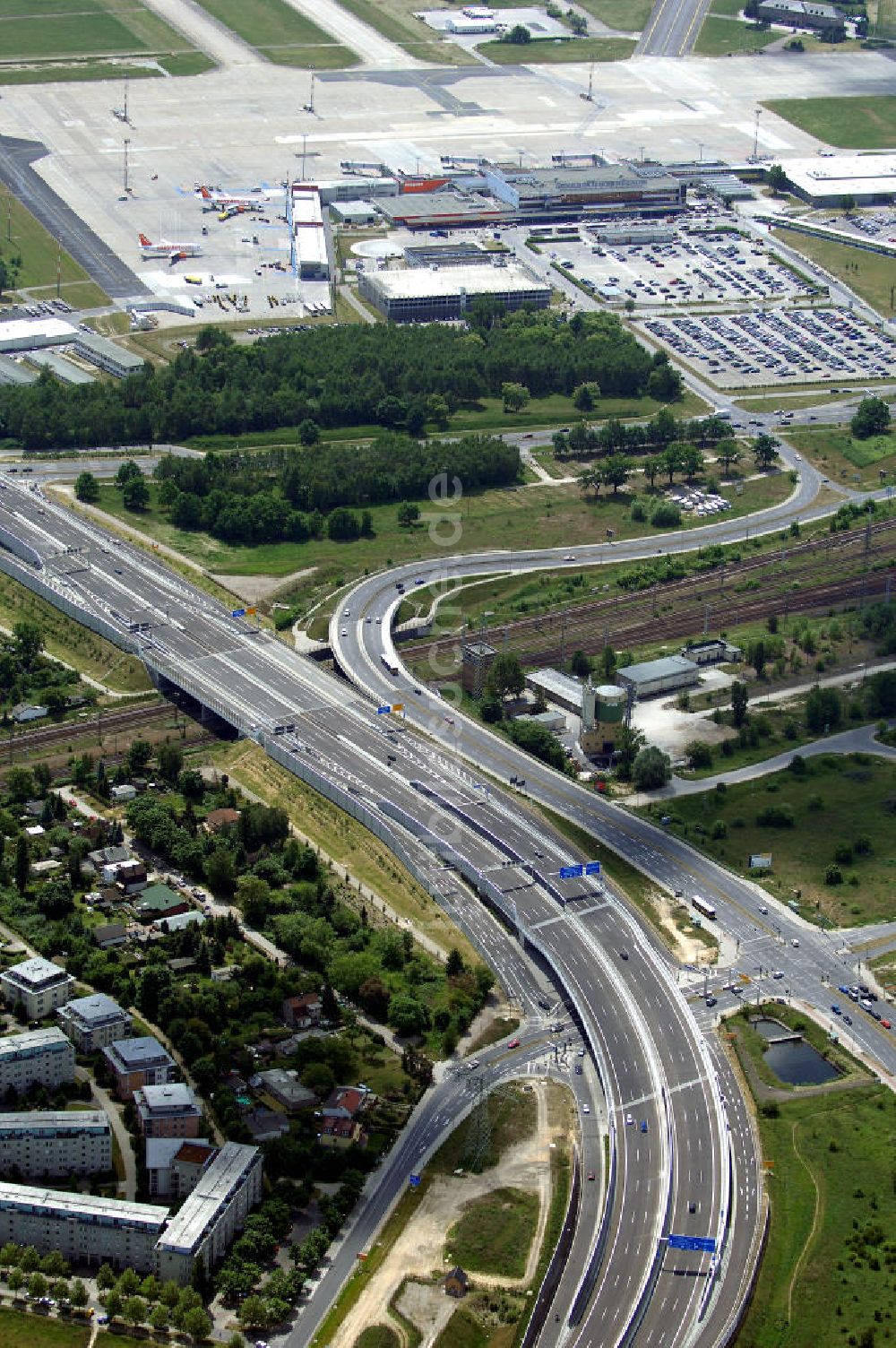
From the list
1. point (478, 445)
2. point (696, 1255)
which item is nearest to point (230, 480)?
point (478, 445)

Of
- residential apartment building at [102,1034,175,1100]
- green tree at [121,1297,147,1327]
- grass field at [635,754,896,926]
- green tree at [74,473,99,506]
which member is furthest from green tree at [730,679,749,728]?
green tree at [121,1297,147,1327]

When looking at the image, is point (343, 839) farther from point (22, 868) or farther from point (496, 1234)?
point (496, 1234)

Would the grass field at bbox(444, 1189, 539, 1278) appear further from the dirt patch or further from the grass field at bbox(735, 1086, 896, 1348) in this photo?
the dirt patch

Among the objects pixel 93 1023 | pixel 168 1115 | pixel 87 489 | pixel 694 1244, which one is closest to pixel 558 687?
pixel 87 489

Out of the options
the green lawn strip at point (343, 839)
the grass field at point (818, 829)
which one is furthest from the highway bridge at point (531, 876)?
the grass field at point (818, 829)

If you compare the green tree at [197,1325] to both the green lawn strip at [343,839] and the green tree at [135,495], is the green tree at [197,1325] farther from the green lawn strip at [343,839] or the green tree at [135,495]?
the green tree at [135,495]

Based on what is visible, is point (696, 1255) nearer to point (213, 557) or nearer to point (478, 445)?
point (213, 557)

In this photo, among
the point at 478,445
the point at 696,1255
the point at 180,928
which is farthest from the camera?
the point at 478,445
